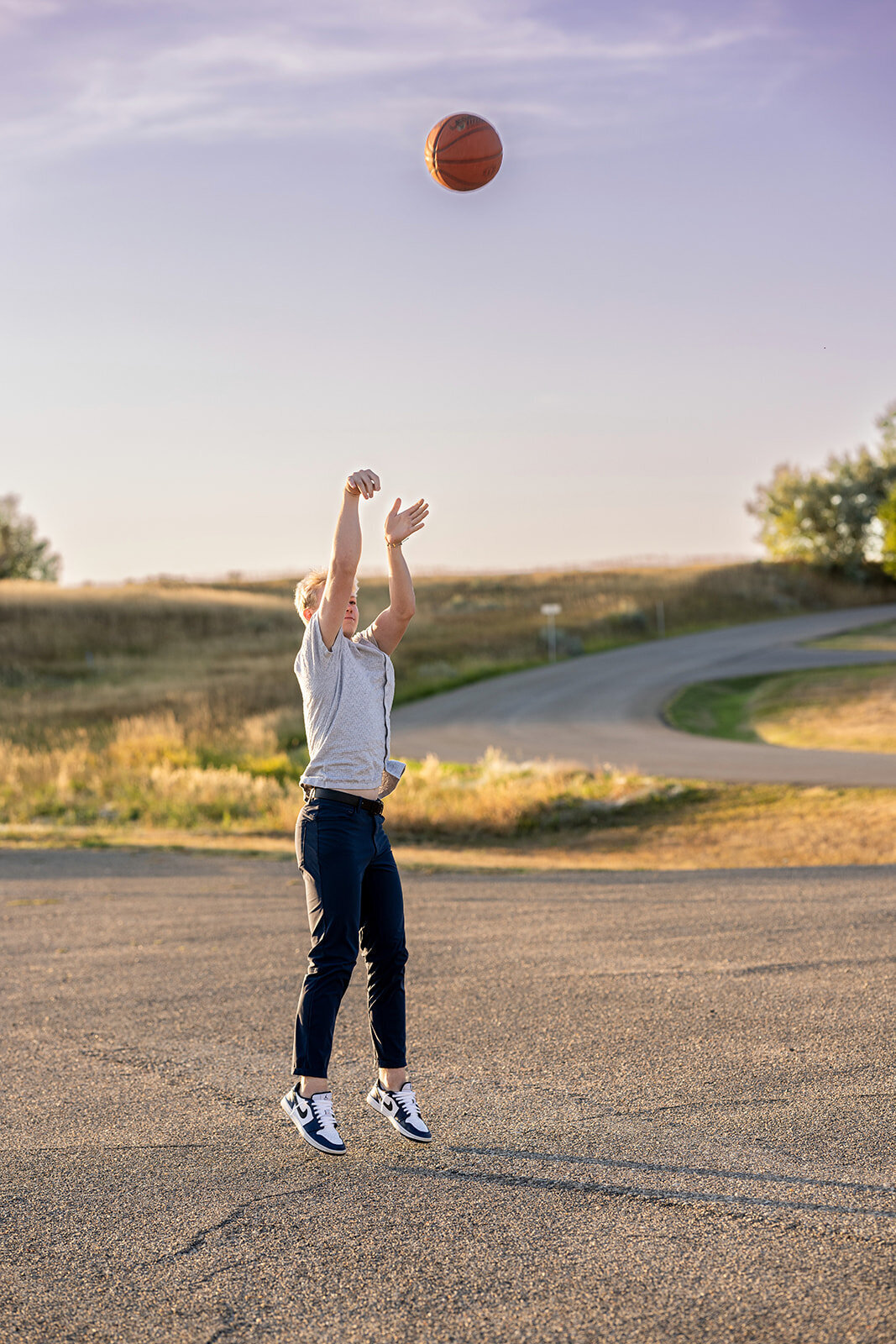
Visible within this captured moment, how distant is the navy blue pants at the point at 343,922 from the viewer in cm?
448

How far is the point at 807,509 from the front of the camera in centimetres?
7331

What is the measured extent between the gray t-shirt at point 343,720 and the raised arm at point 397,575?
6.2 inches

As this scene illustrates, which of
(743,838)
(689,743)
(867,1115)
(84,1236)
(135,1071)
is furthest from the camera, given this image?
(689,743)

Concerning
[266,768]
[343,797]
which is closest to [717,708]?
[266,768]

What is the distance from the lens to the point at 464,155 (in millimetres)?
7332

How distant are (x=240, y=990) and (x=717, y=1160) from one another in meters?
3.71

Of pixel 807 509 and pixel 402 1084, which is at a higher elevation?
pixel 807 509

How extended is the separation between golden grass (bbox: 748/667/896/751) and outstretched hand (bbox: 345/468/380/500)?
21862mm

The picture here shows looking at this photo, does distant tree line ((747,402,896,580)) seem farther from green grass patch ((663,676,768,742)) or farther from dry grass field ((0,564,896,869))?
green grass patch ((663,676,768,742))

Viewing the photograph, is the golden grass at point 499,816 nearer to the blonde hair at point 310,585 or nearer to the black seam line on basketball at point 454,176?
the black seam line on basketball at point 454,176

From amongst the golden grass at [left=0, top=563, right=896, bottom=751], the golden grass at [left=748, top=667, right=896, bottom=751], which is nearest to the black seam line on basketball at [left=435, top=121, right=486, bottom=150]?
the golden grass at [left=748, top=667, right=896, bottom=751]

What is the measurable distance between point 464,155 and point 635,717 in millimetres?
25670

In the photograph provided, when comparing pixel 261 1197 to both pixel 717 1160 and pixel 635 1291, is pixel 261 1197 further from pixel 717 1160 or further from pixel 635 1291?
pixel 717 1160

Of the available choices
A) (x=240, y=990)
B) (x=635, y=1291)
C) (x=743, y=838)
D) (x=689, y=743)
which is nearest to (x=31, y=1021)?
(x=240, y=990)
